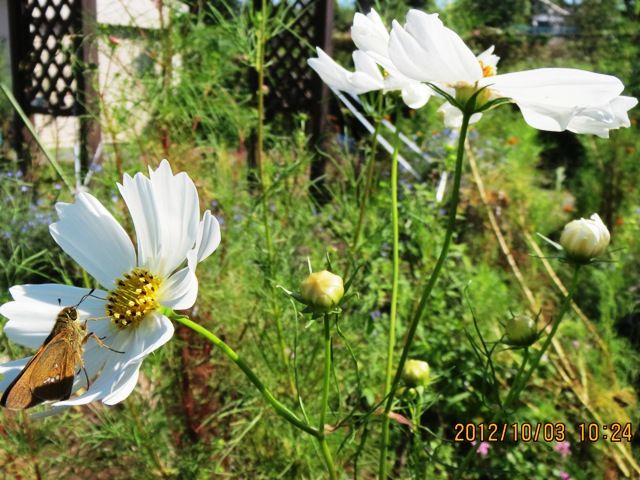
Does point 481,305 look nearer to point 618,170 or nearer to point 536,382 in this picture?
point 536,382

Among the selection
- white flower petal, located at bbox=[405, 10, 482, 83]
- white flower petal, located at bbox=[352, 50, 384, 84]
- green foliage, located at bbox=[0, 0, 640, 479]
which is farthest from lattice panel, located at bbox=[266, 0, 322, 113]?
white flower petal, located at bbox=[405, 10, 482, 83]

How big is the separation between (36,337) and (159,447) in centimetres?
65

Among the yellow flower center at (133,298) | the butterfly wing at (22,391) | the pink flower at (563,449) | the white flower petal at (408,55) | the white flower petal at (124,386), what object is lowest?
the pink flower at (563,449)

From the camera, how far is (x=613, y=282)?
179 centimetres

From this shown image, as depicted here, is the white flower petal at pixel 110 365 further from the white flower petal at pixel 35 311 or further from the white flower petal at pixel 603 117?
the white flower petal at pixel 603 117

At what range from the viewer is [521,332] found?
0.51 m

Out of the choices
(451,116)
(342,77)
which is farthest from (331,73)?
(451,116)

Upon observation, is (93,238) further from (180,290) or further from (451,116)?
(451,116)

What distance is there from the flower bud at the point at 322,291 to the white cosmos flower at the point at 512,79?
0.16 metres

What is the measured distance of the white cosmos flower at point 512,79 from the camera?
0.39 m

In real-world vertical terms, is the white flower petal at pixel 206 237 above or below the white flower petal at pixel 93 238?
above

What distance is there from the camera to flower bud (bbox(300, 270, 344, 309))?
0.45 meters

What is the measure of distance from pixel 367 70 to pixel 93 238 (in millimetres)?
304

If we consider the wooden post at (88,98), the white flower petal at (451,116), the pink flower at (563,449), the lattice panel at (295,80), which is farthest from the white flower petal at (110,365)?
the lattice panel at (295,80)
